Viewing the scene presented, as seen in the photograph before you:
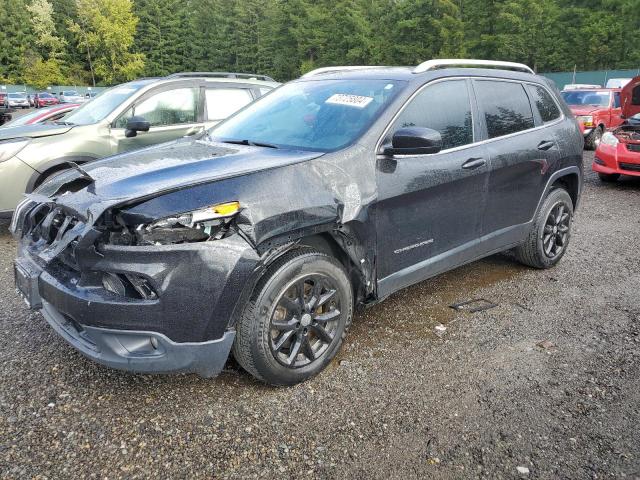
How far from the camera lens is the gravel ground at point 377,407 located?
2.34 metres

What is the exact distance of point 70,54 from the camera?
69250mm

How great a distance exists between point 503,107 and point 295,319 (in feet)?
8.37

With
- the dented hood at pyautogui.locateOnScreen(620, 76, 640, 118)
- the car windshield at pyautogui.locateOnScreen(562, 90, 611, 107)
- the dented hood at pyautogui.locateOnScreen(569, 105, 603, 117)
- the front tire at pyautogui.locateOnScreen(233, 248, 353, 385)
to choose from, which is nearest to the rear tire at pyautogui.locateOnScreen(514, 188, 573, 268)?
the front tire at pyautogui.locateOnScreen(233, 248, 353, 385)

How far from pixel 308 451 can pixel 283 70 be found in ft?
208

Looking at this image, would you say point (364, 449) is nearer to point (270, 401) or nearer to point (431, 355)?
point (270, 401)

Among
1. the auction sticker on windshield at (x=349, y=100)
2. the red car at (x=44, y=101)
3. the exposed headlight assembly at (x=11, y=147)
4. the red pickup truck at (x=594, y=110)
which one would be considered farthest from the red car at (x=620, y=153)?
the red car at (x=44, y=101)

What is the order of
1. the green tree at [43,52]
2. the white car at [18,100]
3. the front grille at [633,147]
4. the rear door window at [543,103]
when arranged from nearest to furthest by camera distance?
1. the rear door window at [543,103]
2. the front grille at [633,147]
3. the white car at [18,100]
4. the green tree at [43,52]

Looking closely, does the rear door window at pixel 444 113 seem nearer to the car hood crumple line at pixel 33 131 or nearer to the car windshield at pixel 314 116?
the car windshield at pixel 314 116

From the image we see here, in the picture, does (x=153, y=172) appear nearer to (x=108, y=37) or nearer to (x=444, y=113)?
(x=444, y=113)

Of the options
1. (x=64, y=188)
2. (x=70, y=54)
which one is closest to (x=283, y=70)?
(x=70, y=54)

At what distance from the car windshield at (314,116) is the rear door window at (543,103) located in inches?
66.9

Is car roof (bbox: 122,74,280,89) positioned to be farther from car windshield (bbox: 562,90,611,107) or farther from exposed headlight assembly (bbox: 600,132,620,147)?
car windshield (bbox: 562,90,611,107)

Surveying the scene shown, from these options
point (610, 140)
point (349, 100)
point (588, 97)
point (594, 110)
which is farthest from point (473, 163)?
point (588, 97)

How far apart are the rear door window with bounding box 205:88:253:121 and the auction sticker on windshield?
11.2ft
